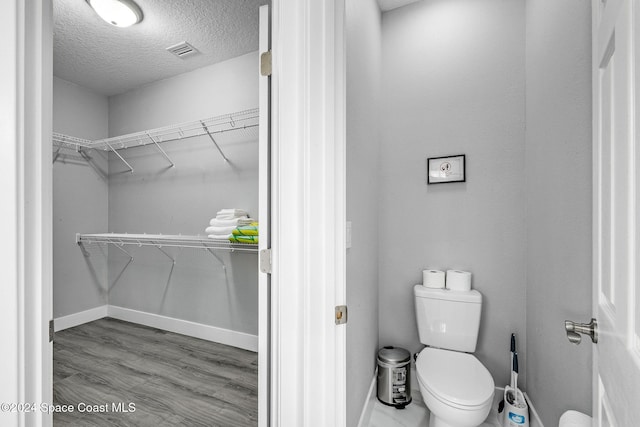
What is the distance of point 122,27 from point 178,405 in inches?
104

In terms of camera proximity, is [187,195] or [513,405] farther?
[187,195]

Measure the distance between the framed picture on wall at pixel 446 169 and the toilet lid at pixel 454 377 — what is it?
3.45ft

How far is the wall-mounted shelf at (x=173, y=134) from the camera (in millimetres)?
2512

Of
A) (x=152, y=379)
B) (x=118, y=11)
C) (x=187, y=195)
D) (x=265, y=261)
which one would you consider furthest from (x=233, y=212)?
(x=118, y=11)

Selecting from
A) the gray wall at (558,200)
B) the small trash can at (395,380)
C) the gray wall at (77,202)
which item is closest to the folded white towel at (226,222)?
the small trash can at (395,380)

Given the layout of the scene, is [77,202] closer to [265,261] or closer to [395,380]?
[265,261]

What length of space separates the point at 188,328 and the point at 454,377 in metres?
2.40

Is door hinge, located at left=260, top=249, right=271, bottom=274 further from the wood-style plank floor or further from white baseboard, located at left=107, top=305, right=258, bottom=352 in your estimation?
white baseboard, located at left=107, top=305, right=258, bottom=352

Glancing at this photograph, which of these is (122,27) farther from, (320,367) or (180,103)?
(320,367)

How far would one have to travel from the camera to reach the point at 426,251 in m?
1.99

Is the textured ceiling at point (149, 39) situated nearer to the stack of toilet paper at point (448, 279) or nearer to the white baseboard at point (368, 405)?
the stack of toilet paper at point (448, 279)

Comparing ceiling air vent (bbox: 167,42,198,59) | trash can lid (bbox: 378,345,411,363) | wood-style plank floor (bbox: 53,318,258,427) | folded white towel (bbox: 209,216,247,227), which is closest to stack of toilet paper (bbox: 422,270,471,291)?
trash can lid (bbox: 378,345,411,363)

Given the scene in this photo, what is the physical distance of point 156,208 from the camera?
10.0 ft

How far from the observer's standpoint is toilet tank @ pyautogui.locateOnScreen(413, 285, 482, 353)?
1.73m
